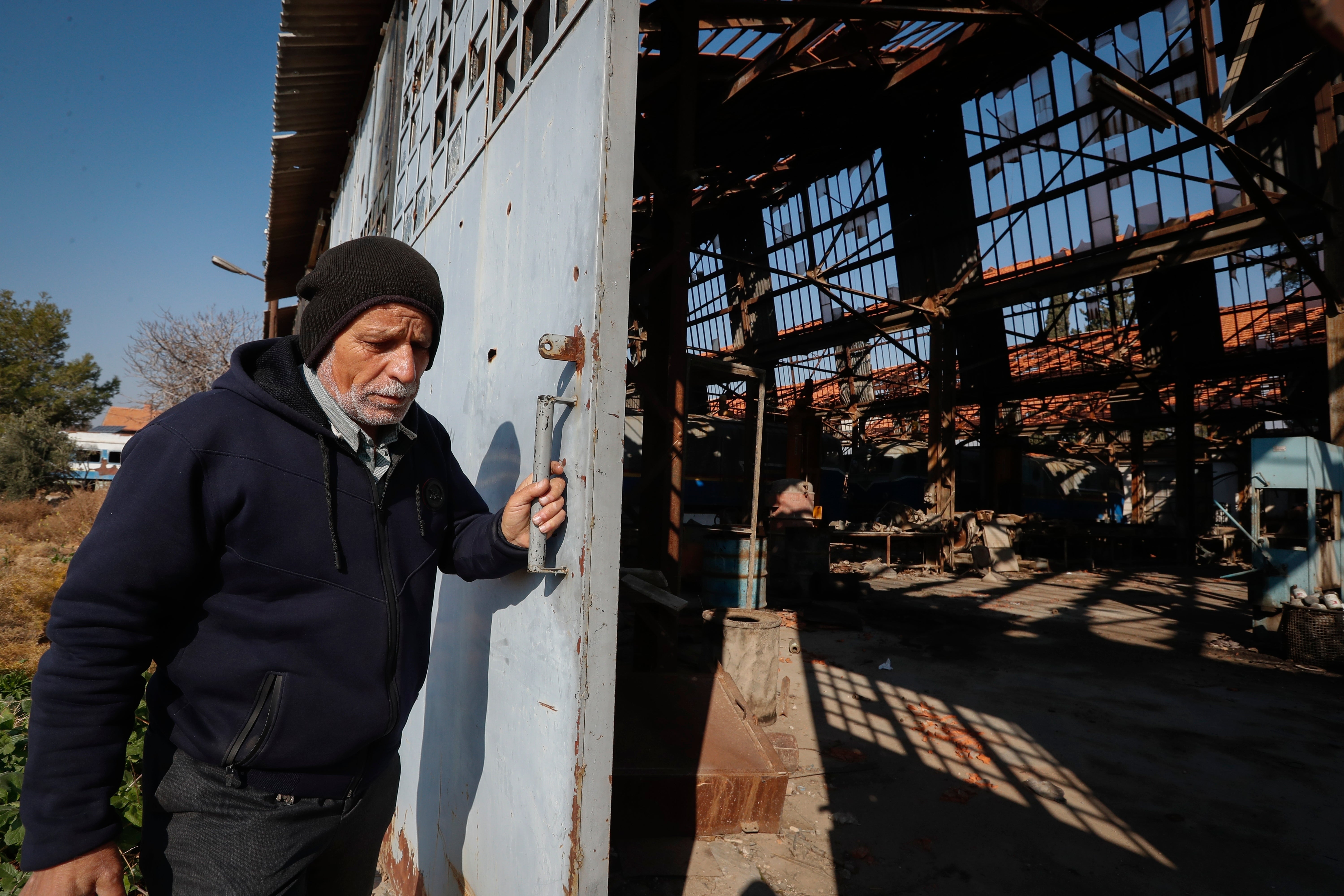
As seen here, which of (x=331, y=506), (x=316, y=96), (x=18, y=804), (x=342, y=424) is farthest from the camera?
(x=316, y=96)

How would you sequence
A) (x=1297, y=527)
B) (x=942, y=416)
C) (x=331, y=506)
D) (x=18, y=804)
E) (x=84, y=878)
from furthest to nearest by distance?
(x=942, y=416), (x=1297, y=527), (x=18, y=804), (x=331, y=506), (x=84, y=878)

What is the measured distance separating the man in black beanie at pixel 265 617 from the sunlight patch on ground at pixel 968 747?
418cm

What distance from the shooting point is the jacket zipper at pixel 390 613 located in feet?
5.49

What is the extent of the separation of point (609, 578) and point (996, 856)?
3.48 meters

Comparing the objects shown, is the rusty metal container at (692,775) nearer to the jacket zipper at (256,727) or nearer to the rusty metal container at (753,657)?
the rusty metal container at (753,657)

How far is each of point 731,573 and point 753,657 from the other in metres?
2.53

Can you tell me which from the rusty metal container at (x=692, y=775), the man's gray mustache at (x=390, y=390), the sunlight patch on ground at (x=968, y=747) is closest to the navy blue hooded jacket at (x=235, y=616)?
the man's gray mustache at (x=390, y=390)

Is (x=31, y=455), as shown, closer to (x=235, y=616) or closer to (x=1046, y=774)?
(x=235, y=616)

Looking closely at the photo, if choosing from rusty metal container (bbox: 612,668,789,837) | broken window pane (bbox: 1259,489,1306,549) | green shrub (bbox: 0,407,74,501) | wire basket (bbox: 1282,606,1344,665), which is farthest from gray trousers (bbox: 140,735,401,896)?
green shrub (bbox: 0,407,74,501)

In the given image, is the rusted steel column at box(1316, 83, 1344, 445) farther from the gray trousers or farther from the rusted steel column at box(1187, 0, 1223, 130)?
the gray trousers

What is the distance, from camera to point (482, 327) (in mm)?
2668

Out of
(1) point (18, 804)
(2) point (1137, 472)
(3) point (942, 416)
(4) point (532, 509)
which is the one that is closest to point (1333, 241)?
(3) point (942, 416)

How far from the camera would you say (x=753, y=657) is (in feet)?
17.9

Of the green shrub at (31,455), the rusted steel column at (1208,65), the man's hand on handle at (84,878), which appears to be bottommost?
the man's hand on handle at (84,878)
